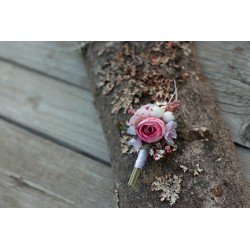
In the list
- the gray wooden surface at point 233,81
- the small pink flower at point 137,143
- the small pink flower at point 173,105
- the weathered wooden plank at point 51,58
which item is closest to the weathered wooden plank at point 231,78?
the gray wooden surface at point 233,81

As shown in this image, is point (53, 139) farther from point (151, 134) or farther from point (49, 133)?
point (151, 134)

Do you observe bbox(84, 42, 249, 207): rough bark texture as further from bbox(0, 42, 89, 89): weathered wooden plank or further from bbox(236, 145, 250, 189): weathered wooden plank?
bbox(0, 42, 89, 89): weathered wooden plank

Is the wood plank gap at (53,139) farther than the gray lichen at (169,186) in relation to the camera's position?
Yes

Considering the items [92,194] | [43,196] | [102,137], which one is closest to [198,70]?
[102,137]

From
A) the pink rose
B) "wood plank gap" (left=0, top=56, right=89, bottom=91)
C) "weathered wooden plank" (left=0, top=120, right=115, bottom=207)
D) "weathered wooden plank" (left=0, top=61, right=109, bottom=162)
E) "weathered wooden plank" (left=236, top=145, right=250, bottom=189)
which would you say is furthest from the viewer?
"wood plank gap" (left=0, top=56, right=89, bottom=91)

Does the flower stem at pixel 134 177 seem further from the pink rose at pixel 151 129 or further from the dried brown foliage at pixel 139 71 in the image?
the dried brown foliage at pixel 139 71

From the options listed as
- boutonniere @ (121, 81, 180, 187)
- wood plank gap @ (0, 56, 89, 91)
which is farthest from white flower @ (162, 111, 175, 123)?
wood plank gap @ (0, 56, 89, 91)

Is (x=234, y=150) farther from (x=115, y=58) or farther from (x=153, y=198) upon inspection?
(x=115, y=58)
